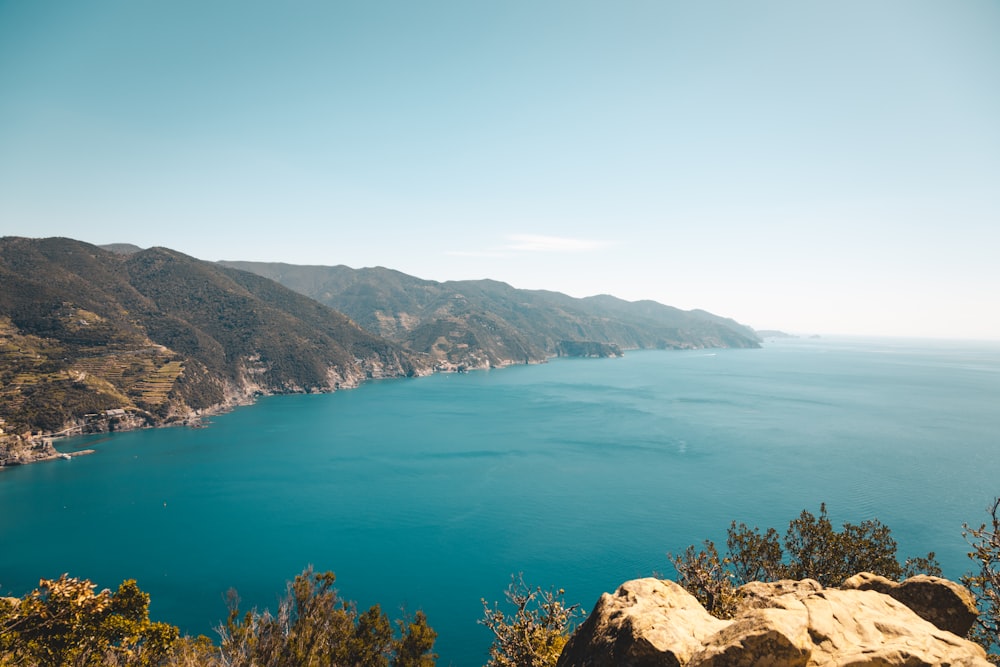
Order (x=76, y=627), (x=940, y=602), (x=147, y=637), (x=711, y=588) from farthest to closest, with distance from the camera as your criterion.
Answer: (x=147, y=637)
(x=711, y=588)
(x=76, y=627)
(x=940, y=602)

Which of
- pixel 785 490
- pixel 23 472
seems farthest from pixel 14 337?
pixel 785 490

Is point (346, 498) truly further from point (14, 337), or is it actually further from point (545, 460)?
point (14, 337)

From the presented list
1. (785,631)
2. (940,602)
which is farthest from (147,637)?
(940,602)

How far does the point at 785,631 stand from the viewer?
39.2 ft

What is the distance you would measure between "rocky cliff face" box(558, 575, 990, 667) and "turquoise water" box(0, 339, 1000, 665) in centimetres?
4317

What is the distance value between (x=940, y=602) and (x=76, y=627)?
3839 centimetres

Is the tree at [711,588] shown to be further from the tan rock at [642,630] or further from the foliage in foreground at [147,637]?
the foliage in foreground at [147,637]

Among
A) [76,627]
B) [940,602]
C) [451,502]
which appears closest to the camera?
[940,602]

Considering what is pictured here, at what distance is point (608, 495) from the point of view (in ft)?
331

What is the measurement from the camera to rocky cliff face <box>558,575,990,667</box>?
38.6ft

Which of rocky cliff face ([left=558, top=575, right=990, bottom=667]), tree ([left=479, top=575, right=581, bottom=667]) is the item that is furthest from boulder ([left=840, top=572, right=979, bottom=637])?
tree ([left=479, top=575, right=581, bottom=667])

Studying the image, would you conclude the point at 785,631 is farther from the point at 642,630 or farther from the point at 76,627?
the point at 76,627

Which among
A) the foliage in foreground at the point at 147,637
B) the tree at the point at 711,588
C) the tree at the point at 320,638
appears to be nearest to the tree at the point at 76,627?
the foliage in foreground at the point at 147,637

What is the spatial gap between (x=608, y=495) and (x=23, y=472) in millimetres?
143970
